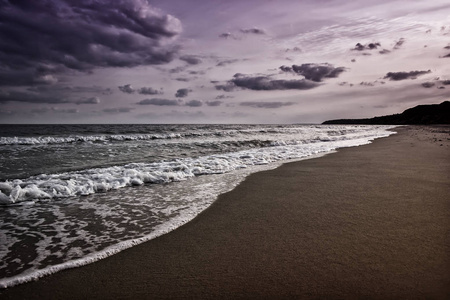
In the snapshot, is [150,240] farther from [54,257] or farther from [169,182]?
[169,182]

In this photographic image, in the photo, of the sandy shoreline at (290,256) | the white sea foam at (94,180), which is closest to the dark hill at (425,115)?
the white sea foam at (94,180)

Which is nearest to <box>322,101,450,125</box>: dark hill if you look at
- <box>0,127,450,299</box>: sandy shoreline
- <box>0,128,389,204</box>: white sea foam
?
<box>0,128,389,204</box>: white sea foam

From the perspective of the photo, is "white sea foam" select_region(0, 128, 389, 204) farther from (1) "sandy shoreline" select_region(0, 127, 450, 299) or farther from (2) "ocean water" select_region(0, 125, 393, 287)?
(1) "sandy shoreline" select_region(0, 127, 450, 299)

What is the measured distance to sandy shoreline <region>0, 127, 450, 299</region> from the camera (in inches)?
85.5

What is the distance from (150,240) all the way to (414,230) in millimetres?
3093

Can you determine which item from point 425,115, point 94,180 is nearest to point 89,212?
point 94,180

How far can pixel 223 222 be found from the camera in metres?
3.76

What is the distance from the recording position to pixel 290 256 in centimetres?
269

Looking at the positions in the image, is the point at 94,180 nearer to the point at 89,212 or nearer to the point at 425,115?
the point at 89,212

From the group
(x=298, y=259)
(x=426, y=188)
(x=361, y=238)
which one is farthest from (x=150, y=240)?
(x=426, y=188)

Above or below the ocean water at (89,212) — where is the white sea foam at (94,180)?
above

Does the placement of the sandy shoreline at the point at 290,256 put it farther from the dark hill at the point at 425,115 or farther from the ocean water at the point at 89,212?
the dark hill at the point at 425,115

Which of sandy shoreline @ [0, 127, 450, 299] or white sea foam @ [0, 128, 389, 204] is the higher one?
white sea foam @ [0, 128, 389, 204]

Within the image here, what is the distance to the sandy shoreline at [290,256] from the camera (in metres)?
2.17
